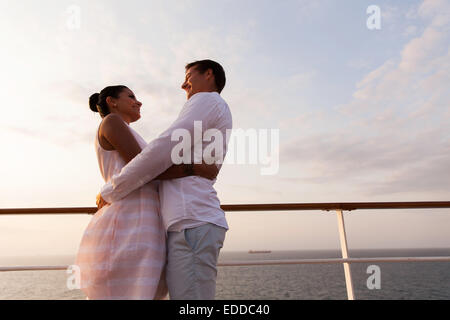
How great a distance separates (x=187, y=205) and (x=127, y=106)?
56 cm

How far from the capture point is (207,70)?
1.33m

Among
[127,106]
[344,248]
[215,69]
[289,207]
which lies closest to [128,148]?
[127,106]

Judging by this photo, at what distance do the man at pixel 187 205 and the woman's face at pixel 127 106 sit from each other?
312 mm

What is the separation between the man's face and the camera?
130 cm

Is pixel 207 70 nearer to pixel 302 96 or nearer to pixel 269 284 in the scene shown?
pixel 302 96

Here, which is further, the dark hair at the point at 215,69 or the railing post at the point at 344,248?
the railing post at the point at 344,248

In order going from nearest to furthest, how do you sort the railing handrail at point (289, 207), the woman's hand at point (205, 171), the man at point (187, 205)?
the man at point (187, 205)
the woman's hand at point (205, 171)
the railing handrail at point (289, 207)

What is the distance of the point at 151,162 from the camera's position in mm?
1040

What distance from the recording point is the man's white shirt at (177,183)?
1.03m

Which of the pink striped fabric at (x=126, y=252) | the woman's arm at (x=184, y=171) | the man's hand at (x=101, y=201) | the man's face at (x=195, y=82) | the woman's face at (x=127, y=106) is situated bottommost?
the pink striped fabric at (x=126, y=252)

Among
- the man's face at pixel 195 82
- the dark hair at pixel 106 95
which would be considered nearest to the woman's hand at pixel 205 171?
the man's face at pixel 195 82

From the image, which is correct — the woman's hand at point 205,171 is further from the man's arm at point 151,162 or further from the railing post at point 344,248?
the railing post at point 344,248
